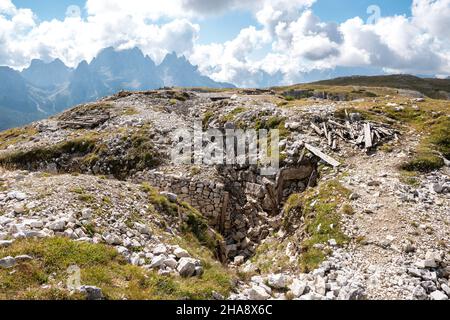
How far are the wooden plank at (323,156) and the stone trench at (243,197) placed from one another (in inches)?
21.9

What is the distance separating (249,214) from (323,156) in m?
7.07

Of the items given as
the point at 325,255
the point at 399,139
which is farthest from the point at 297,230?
the point at 399,139

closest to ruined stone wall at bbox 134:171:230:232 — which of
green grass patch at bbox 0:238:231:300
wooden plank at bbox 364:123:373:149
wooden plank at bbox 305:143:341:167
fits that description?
wooden plank at bbox 305:143:341:167

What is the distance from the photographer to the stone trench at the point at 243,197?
916 inches

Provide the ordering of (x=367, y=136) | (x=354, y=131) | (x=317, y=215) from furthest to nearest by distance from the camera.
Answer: (x=354, y=131), (x=367, y=136), (x=317, y=215)

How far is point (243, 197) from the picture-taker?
1033 inches

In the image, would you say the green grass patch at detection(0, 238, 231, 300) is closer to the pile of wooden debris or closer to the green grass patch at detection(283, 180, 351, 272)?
the green grass patch at detection(283, 180, 351, 272)

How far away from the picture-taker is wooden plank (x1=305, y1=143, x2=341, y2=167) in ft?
74.6

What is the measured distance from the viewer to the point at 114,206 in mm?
16031

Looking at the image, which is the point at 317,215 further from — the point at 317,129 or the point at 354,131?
the point at 354,131

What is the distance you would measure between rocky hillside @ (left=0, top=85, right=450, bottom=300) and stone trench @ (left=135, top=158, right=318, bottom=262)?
11cm

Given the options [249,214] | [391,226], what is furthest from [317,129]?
[391,226]

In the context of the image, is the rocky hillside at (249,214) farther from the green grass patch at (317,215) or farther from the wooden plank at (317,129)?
the wooden plank at (317,129)

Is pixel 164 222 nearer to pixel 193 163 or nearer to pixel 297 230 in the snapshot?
pixel 297 230
